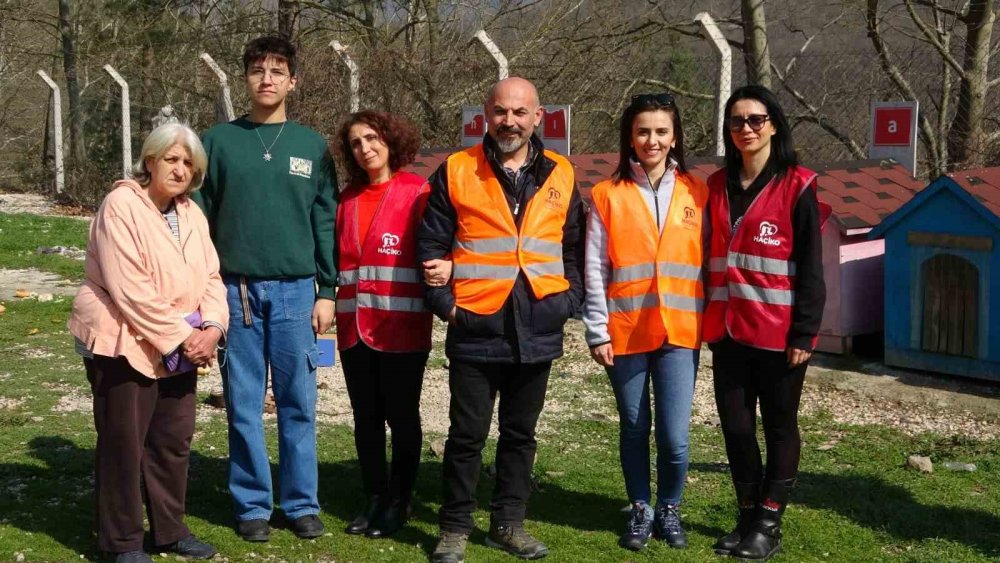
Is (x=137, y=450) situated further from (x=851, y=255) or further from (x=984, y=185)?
(x=984, y=185)

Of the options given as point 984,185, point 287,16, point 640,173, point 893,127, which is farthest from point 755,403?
point 287,16

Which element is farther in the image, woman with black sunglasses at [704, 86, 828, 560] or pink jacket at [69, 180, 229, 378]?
woman with black sunglasses at [704, 86, 828, 560]

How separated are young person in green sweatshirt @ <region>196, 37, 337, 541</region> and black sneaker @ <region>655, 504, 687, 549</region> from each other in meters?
1.39

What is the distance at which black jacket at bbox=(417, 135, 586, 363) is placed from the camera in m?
4.28

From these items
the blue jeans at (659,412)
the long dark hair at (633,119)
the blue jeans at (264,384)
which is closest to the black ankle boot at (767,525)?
the blue jeans at (659,412)

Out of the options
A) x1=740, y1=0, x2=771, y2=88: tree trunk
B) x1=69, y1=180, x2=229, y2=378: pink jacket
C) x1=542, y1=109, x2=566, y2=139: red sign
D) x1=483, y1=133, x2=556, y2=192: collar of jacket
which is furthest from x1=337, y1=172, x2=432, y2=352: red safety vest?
x1=740, y1=0, x2=771, y2=88: tree trunk

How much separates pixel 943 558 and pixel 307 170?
2939 mm

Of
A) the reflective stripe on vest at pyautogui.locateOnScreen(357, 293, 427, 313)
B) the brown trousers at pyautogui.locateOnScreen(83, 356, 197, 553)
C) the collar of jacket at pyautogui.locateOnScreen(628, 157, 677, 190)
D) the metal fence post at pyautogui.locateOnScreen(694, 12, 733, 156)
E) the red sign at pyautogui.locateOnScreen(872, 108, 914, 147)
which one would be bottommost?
the brown trousers at pyautogui.locateOnScreen(83, 356, 197, 553)

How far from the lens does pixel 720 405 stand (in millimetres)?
4492

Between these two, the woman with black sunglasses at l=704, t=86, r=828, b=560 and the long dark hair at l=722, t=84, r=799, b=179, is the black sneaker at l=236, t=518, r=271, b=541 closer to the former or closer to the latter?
the woman with black sunglasses at l=704, t=86, r=828, b=560

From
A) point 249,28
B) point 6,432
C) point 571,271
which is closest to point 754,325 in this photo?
point 571,271

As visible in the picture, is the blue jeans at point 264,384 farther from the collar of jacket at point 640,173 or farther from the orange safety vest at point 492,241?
the collar of jacket at point 640,173

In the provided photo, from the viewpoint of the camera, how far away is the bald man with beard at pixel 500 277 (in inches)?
168

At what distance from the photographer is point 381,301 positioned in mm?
→ 4539
